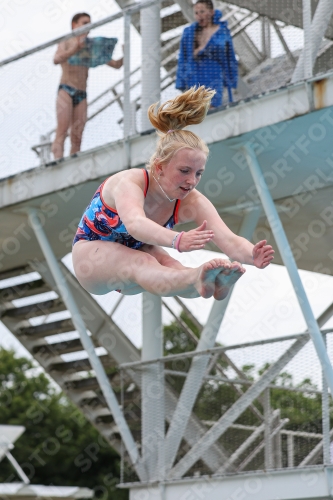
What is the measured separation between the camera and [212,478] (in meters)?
10.4

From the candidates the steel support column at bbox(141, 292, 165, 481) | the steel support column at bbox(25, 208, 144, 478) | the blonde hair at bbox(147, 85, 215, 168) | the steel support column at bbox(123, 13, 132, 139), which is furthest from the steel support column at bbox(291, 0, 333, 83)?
the steel support column at bbox(25, 208, 144, 478)

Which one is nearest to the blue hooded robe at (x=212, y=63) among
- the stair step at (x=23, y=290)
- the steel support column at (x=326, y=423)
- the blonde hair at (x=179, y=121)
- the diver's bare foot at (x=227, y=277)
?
the steel support column at (x=326, y=423)

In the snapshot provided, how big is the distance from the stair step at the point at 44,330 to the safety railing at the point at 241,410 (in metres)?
3.32

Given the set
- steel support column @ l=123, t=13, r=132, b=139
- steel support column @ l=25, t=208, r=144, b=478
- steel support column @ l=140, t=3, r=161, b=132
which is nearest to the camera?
steel support column @ l=123, t=13, r=132, b=139

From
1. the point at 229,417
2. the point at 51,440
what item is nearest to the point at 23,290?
the point at 229,417

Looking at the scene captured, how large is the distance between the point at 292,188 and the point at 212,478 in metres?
3.59

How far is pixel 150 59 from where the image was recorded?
36.9 feet

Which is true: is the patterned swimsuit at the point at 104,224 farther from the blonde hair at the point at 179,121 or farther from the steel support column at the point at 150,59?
the steel support column at the point at 150,59

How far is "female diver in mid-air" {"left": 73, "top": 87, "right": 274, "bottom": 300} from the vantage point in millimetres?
5223

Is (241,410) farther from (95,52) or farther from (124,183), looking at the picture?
(124,183)

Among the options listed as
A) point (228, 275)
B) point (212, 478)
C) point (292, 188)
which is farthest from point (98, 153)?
point (228, 275)

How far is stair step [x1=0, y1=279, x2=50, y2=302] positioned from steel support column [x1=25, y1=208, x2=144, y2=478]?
2.12 metres

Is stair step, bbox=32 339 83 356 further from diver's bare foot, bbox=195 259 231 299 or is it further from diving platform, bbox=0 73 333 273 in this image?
diver's bare foot, bbox=195 259 231 299

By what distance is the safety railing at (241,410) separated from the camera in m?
9.93
